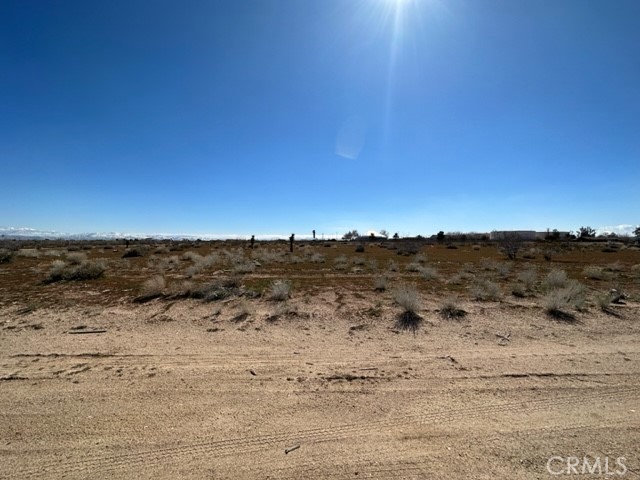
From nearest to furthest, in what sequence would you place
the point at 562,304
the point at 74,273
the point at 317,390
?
the point at 317,390
the point at 562,304
the point at 74,273

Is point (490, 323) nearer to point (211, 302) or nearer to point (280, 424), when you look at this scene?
point (280, 424)

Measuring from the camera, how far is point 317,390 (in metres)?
5.56

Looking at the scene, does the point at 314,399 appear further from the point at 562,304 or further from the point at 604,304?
the point at 604,304

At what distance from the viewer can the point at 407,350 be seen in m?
7.48

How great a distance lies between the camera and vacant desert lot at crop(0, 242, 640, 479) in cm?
389

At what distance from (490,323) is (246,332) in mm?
6742

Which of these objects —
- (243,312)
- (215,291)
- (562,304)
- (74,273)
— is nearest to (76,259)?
(74,273)

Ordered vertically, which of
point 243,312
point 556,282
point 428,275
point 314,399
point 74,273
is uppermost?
point 556,282

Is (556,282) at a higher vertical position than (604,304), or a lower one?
higher

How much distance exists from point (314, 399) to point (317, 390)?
300 millimetres

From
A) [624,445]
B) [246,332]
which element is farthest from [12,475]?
[624,445]

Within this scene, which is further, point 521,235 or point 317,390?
point 521,235

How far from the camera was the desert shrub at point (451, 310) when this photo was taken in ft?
33.7

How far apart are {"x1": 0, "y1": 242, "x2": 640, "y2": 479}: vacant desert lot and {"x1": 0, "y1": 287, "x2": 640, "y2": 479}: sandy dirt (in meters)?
0.03
